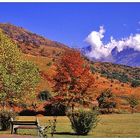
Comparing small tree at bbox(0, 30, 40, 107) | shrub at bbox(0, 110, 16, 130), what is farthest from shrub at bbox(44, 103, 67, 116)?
shrub at bbox(0, 110, 16, 130)

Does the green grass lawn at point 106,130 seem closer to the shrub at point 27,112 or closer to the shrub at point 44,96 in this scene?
the shrub at point 27,112

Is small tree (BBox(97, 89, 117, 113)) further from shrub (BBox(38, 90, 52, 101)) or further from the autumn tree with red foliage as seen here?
shrub (BBox(38, 90, 52, 101))

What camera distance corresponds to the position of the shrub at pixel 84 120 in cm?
3259

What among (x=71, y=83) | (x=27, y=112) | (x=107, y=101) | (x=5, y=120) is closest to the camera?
(x=5, y=120)

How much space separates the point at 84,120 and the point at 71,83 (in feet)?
113

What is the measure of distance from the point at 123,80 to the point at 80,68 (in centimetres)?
6808

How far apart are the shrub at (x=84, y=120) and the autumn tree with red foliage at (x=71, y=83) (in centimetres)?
3311

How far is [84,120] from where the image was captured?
32.6 metres

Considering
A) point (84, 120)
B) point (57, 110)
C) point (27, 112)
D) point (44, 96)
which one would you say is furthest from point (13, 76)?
point (44, 96)

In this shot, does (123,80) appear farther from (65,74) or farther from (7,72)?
(7,72)

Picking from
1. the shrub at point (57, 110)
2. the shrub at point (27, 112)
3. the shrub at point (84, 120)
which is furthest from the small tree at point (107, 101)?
the shrub at point (84, 120)

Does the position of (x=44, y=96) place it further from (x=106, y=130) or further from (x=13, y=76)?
(x=106, y=130)

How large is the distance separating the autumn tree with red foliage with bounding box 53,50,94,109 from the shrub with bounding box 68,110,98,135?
109ft

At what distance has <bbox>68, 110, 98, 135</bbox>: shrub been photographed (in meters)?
32.6
